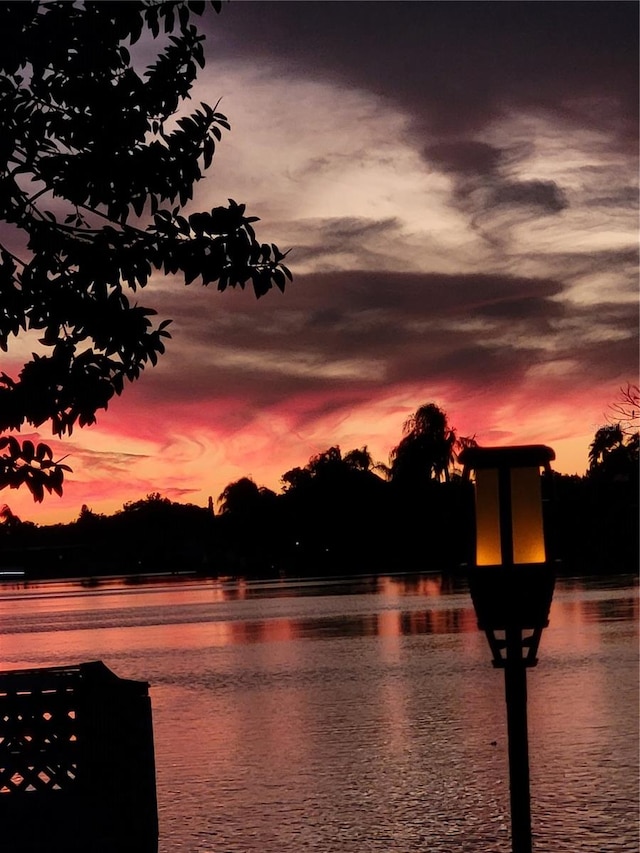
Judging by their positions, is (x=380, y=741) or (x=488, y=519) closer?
(x=488, y=519)

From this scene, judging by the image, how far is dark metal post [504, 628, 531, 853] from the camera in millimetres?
5504

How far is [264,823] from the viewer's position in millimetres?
9836

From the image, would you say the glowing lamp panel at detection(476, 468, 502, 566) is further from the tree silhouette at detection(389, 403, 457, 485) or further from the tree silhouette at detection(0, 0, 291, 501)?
the tree silhouette at detection(389, 403, 457, 485)

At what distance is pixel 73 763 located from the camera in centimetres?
834

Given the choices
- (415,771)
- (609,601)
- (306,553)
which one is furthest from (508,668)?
(306,553)

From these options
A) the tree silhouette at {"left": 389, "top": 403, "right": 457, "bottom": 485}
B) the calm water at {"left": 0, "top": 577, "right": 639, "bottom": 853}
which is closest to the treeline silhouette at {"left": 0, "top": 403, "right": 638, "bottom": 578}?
the tree silhouette at {"left": 389, "top": 403, "right": 457, "bottom": 485}

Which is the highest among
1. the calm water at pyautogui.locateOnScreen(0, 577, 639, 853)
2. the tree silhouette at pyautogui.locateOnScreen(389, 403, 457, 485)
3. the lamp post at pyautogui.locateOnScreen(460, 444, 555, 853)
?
the tree silhouette at pyautogui.locateOnScreen(389, 403, 457, 485)

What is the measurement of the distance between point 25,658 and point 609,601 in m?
22.9

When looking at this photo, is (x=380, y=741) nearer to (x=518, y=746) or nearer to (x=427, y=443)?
(x=518, y=746)

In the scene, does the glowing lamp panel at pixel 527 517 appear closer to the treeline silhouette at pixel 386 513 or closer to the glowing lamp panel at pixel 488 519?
the glowing lamp panel at pixel 488 519

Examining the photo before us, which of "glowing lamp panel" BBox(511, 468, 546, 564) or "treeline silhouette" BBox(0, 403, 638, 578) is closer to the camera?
"glowing lamp panel" BBox(511, 468, 546, 564)

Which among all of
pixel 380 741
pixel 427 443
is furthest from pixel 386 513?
pixel 380 741

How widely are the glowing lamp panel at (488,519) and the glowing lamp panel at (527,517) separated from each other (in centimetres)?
7

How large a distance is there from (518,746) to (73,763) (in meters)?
3.57
